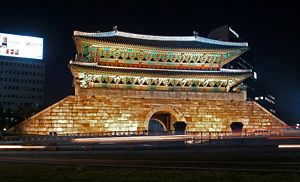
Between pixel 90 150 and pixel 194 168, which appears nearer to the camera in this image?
pixel 194 168

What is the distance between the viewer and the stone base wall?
129 ft

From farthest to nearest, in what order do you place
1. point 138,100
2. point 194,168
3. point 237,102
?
point 237,102 → point 138,100 → point 194,168

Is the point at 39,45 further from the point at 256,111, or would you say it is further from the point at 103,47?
the point at 256,111

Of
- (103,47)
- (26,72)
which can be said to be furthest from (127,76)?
(26,72)

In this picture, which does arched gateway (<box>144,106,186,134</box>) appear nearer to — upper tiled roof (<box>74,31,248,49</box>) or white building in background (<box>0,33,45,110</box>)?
upper tiled roof (<box>74,31,248,49</box>)

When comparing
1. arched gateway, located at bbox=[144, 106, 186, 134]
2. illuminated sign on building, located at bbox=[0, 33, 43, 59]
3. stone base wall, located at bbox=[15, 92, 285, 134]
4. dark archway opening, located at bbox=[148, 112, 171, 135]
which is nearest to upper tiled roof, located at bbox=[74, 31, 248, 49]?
stone base wall, located at bbox=[15, 92, 285, 134]

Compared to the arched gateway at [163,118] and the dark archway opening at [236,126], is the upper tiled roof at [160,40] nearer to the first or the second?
the arched gateway at [163,118]

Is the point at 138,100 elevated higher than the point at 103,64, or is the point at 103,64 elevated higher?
the point at 103,64

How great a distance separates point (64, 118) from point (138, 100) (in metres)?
9.78

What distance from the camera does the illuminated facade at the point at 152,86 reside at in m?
42.3

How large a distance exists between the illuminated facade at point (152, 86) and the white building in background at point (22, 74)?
44.9 m

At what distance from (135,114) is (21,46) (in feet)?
178

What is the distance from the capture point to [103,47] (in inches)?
1758

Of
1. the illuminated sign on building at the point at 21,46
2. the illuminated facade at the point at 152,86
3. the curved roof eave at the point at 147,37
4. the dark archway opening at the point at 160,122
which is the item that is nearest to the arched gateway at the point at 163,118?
the dark archway opening at the point at 160,122
